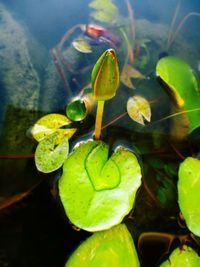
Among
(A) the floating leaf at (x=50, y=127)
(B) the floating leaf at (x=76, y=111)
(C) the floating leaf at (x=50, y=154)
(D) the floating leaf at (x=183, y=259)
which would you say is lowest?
(D) the floating leaf at (x=183, y=259)

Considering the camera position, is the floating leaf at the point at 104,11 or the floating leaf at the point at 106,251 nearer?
the floating leaf at the point at 106,251

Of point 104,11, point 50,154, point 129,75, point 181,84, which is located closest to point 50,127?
point 50,154

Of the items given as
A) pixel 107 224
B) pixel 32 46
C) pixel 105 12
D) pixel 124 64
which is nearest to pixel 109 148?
Answer: pixel 107 224

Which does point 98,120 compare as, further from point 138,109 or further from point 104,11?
point 104,11

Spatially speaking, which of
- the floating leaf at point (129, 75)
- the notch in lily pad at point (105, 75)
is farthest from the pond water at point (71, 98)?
the notch in lily pad at point (105, 75)

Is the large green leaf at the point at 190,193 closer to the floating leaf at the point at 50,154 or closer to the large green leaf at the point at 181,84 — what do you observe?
the large green leaf at the point at 181,84

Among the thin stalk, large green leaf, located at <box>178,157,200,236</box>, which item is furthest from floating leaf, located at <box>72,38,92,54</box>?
large green leaf, located at <box>178,157,200,236</box>
